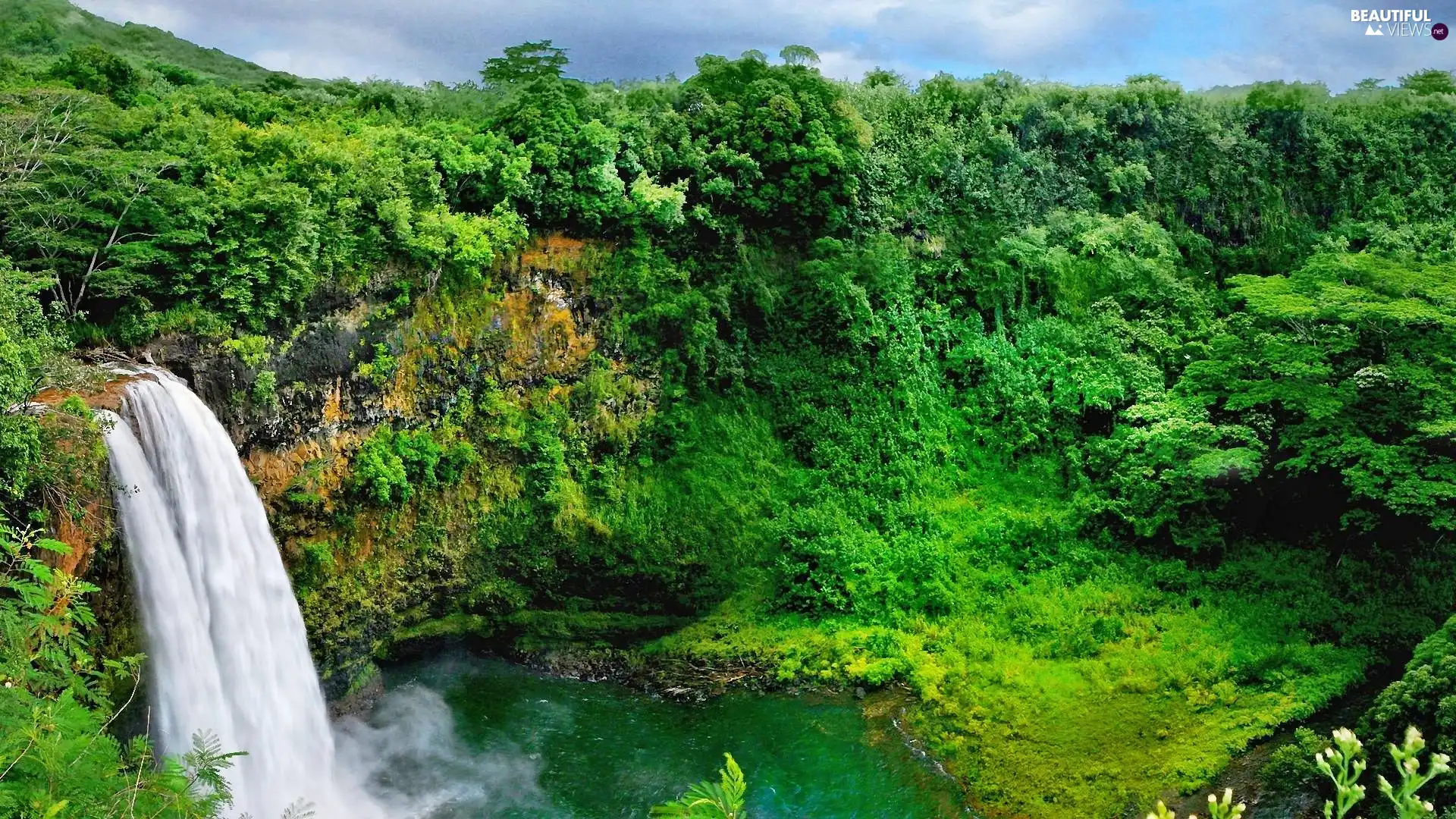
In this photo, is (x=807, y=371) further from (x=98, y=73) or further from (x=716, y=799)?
(x=716, y=799)

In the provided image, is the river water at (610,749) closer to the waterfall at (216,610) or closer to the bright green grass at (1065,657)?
the bright green grass at (1065,657)

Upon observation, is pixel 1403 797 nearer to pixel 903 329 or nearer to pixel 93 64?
pixel 903 329

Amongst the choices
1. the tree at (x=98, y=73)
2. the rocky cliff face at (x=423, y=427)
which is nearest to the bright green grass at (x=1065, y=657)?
the rocky cliff face at (x=423, y=427)

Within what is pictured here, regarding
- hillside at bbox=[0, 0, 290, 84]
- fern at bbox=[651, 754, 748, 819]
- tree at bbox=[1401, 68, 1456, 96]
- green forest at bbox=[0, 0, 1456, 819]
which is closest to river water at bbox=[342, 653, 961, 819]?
green forest at bbox=[0, 0, 1456, 819]

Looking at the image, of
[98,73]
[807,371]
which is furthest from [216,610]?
[807,371]

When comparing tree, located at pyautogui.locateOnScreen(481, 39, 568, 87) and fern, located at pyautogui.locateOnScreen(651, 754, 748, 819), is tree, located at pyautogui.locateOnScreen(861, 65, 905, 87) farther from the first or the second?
fern, located at pyautogui.locateOnScreen(651, 754, 748, 819)

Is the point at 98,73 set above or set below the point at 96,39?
below

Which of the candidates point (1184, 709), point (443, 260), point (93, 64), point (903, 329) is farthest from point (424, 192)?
point (1184, 709)
